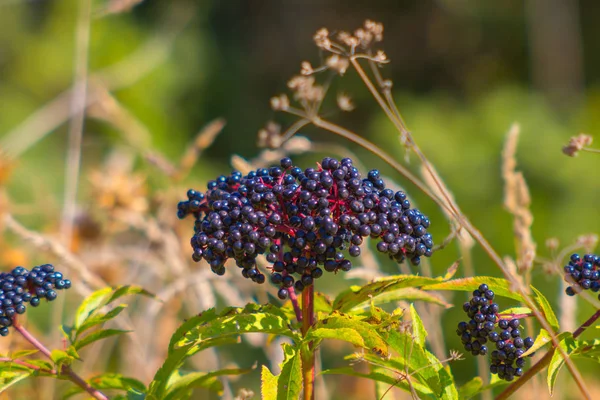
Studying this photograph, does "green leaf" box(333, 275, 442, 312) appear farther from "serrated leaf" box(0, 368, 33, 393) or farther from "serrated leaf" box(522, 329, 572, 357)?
"serrated leaf" box(0, 368, 33, 393)

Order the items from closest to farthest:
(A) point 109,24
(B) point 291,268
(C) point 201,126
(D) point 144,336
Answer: (B) point 291,268 < (D) point 144,336 < (A) point 109,24 < (C) point 201,126

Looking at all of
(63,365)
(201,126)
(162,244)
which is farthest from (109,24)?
(63,365)

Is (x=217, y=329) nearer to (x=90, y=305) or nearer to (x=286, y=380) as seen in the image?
(x=286, y=380)

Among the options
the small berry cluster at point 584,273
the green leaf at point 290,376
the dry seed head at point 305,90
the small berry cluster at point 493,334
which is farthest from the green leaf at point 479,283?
the dry seed head at point 305,90

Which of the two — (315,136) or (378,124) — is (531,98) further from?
(315,136)

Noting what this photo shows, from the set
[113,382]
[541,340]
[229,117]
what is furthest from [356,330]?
[229,117]

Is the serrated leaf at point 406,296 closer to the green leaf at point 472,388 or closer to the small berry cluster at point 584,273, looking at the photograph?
the green leaf at point 472,388
